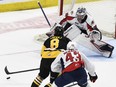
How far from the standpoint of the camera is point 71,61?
2.69 meters

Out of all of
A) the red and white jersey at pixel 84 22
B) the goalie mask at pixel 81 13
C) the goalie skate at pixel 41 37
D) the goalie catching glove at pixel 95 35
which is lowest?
the goalie skate at pixel 41 37

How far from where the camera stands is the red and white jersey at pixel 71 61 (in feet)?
8.82

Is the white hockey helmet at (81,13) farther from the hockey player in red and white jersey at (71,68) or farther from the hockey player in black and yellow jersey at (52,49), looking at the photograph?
the hockey player in red and white jersey at (71,68)

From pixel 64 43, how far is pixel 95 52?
171 centimetres

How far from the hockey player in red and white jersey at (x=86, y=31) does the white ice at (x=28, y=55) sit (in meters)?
0.12

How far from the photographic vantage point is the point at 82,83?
2717 millimetres

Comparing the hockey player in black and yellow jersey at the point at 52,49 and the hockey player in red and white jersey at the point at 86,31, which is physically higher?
the hockey player in black and yellow jersey at the point at 52,49

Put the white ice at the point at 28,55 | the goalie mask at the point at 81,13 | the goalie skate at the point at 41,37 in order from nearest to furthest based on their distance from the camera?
the white ice at the point at 28,55
the goalie mask at the point at 81,13
the goalie skate at the point at 41,37

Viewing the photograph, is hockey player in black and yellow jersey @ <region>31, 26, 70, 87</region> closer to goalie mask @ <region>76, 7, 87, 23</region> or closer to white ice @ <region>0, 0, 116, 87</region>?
white ice @ <region>0, 0, 116, 87</region>

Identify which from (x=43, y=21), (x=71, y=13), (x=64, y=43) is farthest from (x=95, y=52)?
(x=43, y=21)

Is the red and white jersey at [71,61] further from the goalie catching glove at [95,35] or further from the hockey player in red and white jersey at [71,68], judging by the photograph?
the goalie catching glove at [95,35]

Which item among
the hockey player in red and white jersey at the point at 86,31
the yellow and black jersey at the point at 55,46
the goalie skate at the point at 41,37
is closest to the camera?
the yellow and black jersey at the point at 55,46

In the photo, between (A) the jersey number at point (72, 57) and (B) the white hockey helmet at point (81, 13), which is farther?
(B) the white hockey helmet at point (81, 13)

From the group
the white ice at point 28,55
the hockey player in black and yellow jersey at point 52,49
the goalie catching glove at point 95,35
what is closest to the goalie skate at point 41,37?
the white ice at point 28,55
